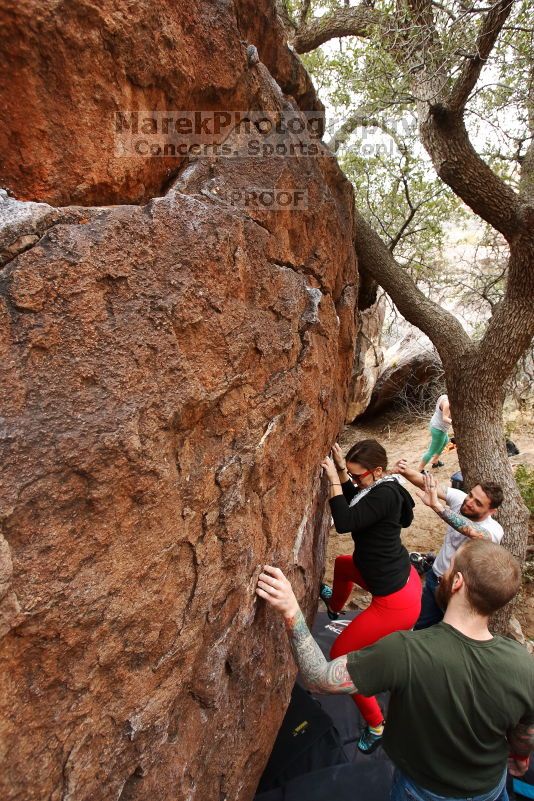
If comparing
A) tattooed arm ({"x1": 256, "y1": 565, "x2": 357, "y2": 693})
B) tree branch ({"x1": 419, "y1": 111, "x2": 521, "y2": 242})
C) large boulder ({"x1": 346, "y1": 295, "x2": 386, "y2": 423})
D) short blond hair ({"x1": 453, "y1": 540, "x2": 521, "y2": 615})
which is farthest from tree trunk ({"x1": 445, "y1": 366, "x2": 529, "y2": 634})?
tattooed arm ({"x1": 256, "y1": 565, "x2": 357, "y2": 693})

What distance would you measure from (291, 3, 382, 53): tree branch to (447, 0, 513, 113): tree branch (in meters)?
1.52

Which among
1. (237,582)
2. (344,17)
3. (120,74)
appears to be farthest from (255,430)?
(344,17)

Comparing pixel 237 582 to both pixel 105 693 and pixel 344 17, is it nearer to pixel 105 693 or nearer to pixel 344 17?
pixel 105 693

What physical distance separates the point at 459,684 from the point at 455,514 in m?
2.00

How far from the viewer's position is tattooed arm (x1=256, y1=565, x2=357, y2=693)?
1.84 metres

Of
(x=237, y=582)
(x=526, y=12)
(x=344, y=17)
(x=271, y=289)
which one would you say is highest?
(x=344, y=17)

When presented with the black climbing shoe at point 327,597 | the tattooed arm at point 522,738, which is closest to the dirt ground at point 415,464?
the black climbing shoe at point 327,597

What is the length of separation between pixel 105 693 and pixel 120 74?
7.10 ft

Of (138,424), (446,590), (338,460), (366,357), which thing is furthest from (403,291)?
(138,424)

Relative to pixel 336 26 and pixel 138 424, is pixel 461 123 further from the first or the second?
pixel 138 424

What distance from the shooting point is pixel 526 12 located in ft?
14.4

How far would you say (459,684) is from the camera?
1.72 meters

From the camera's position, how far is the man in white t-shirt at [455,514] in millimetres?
3549

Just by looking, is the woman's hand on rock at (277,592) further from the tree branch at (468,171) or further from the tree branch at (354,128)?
the tree branch at (354,128)
